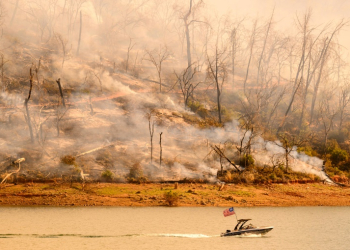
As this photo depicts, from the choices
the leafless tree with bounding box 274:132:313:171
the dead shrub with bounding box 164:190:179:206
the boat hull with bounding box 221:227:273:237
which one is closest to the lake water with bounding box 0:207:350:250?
the boat hull with bounding box 221:227:273:237

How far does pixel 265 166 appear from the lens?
47.2 meters

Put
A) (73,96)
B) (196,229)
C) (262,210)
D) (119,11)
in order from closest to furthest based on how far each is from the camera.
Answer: (196,229) → (262,210) → (73,96) → (119,11)

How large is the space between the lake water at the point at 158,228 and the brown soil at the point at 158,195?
1.77 metres

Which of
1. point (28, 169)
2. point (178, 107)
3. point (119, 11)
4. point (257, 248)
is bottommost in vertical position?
point (257, 248)

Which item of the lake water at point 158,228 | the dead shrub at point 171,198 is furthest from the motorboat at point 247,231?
the dead shrub at point 171,198

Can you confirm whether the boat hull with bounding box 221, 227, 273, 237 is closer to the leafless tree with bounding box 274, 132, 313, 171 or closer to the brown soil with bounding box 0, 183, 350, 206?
the brown soil with bounding box 0, 183, 350, 206

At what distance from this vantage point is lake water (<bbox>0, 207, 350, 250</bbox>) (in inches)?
993

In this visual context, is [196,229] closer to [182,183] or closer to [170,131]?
[182,183]

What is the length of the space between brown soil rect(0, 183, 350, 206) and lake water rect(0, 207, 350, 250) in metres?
1.77

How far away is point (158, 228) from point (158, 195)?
10214 millimetres

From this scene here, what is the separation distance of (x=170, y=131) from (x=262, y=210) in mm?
20682

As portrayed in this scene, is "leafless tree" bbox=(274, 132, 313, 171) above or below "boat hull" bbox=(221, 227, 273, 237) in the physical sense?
above

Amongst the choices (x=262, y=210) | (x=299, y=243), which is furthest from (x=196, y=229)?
(x=262, y=210)

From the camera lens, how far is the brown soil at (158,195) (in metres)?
36.9
